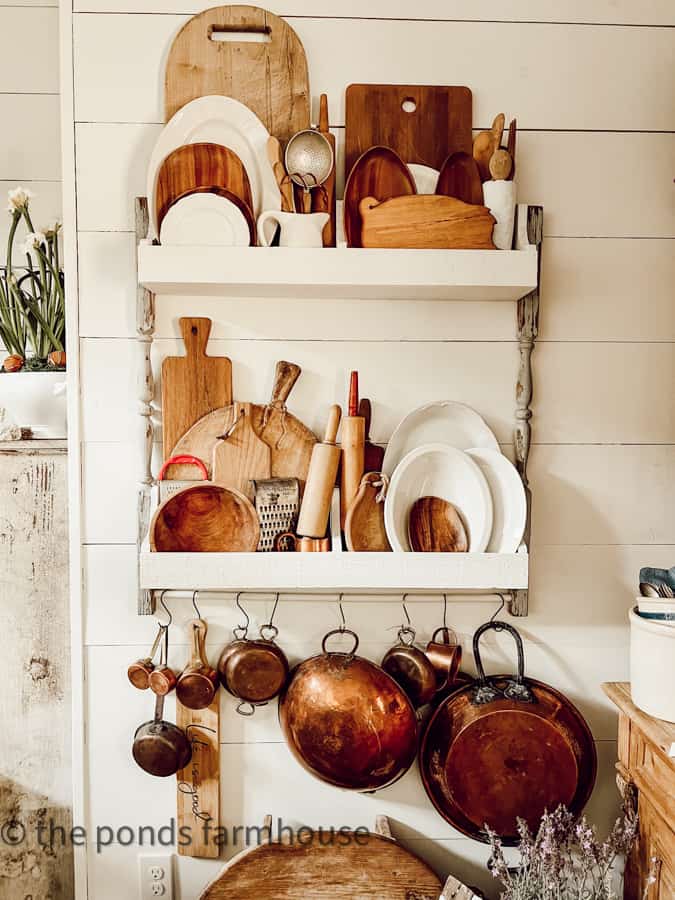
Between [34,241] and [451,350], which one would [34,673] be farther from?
[451,350]

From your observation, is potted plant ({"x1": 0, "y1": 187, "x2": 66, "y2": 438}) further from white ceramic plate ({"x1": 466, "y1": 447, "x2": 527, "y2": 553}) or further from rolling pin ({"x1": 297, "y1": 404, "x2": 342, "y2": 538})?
white ceramic plate ({"x1": 466, "y1": 447, "x2": 527, "y2": 553})

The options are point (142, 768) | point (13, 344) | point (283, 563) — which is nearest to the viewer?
point (283, 563)

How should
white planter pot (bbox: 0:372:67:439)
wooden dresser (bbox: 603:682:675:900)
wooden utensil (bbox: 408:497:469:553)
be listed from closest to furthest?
wooden dresser (bbox: 603:682:675:900), wooden utensil (bbox: 408:497:469:553), white planter pot (bbox: 0:372:67:439)

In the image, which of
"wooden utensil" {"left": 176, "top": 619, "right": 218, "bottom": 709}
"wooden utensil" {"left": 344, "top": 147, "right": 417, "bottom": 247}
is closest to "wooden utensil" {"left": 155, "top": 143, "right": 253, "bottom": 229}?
"wooden utensil" {"left": 344, "top": 147, "right": 417, "bottom": 247}

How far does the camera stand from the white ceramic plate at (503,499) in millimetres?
1372

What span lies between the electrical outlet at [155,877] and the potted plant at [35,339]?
0.83 meters

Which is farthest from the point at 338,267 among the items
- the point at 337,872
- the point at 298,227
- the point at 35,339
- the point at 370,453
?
the point at 337,872

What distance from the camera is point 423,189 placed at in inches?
53.9

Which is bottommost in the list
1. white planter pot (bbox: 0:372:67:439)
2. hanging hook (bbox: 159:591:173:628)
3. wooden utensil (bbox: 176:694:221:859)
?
wooden utensil (bbox: 176:694:221:859)

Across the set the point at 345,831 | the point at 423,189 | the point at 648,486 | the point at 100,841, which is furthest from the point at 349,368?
the point at 100,841

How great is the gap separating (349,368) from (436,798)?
809mm

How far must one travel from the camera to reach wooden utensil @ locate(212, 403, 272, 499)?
54.3 inches

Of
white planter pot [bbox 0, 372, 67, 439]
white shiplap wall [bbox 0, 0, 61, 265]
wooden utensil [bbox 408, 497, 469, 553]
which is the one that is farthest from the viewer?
white shiplap wall [bbox 0, 0, 61, 265]

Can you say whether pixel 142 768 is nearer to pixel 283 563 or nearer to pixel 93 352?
pixel 283 563
